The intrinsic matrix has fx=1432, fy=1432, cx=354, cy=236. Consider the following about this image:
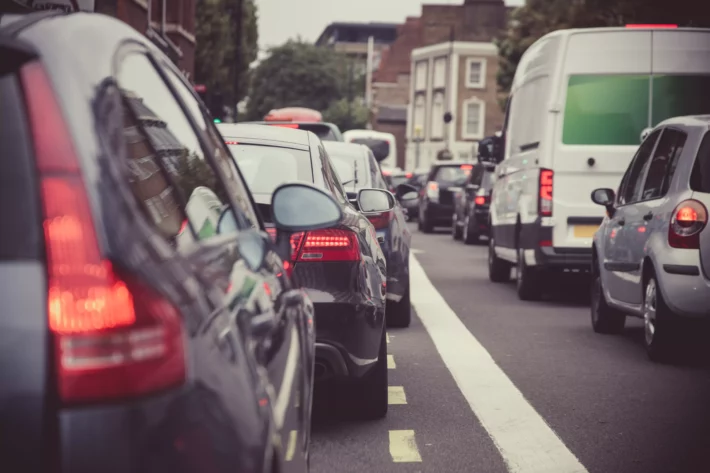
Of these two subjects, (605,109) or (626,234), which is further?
(605,109)

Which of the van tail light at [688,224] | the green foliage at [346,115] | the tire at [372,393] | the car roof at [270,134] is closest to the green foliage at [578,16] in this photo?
the van tail light at [688,224]

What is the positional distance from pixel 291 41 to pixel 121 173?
423ft

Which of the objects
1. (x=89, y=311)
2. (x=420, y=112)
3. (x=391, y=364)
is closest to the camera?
(x=89, y=311)

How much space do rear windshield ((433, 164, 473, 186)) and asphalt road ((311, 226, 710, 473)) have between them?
61.7ft

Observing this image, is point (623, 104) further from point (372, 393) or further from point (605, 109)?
point (372, 393)

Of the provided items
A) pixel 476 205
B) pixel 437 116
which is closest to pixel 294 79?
pixel 437 116

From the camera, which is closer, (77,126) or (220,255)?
(77,126)

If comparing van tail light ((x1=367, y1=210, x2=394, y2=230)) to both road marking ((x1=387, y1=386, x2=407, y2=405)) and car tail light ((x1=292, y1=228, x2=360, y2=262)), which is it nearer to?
road marking ((x1=387, y1=386, x2=407, y2=405))

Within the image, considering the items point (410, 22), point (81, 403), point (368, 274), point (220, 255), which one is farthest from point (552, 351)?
point (410, 22)

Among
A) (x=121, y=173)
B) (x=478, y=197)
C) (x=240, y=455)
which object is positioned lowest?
(x=478, y=197)

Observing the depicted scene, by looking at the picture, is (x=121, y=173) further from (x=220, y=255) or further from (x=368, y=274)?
(x=368, y=274)

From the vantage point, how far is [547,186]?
13.5 metres

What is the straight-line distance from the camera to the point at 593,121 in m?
13.5

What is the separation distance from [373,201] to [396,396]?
126 centimetres
